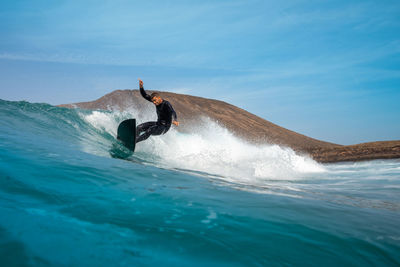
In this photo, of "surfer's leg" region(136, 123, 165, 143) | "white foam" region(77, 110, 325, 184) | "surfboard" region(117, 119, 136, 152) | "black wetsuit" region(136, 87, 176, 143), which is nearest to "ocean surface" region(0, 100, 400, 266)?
"white foam" region(77, 110, 325, 184)

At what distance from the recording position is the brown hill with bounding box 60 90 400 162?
14.1 m

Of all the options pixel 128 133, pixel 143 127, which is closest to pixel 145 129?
pixel 143 127

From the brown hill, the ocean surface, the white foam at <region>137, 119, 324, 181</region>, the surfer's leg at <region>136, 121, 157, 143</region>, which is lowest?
the ocean surface

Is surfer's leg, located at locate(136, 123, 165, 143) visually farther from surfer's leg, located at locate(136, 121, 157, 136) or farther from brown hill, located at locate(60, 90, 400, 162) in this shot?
brown hill, located at locate(60, 90, 400, 162)

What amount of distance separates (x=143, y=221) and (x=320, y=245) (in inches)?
47.9

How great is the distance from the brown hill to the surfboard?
7.58 m

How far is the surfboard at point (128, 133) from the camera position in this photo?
6.62m

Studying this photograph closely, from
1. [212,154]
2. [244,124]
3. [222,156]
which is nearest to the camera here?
[212,154]

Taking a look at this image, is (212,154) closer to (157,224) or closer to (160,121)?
(160,121)

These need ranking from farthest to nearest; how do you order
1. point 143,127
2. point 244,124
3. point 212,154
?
1. point 244,124
2. point 212,154
3. point 143,127

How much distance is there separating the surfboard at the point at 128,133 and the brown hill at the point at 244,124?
298 inches

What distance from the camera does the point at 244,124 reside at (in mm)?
18797

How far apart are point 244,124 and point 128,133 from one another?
12.9 meters

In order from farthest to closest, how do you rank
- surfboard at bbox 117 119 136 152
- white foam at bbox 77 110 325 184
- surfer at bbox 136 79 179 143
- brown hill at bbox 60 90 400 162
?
brown hill at bbox 60 90 400 162
surfer at bbox 136 79 179 143
surfboard at bbox 117 119 136 152
white foam at bbox 77 110 325 184
